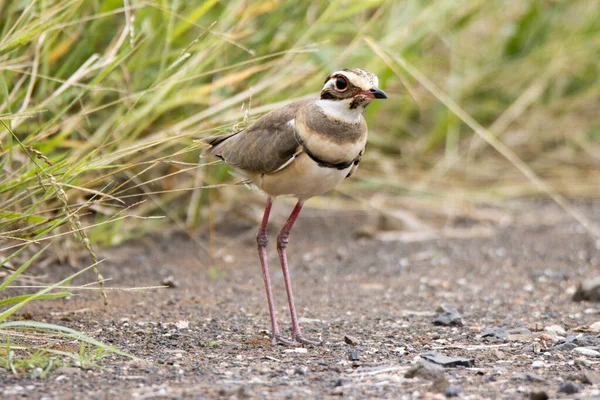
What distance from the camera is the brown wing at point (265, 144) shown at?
12.3 feet

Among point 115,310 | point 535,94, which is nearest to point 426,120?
point 535,94

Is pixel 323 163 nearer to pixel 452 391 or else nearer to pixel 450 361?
pixel 450 361

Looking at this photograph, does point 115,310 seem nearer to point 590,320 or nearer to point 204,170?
point 204,170

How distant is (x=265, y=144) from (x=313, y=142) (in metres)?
0.29

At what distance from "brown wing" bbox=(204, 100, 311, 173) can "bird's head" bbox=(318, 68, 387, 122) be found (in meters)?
0.19

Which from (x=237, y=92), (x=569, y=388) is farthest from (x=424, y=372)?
(x=237, y=92)

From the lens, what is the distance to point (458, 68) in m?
7.84

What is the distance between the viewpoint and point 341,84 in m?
3.65

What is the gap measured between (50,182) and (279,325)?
1.33 meters

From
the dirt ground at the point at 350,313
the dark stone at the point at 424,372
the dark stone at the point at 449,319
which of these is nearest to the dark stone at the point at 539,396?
the dirt ground at the point at 350,313

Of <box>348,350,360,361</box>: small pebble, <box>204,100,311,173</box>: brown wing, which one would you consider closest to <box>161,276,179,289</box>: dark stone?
<box>204,100,311,173</box>: brown wing

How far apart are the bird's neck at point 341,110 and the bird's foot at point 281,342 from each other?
3.24ft

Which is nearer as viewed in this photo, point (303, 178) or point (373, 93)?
point (373, 93)

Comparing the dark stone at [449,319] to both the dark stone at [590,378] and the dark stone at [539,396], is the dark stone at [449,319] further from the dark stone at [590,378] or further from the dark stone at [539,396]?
the dark stone at [539,396]
